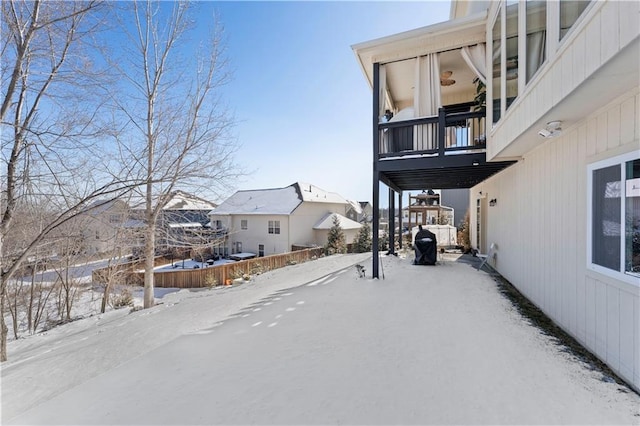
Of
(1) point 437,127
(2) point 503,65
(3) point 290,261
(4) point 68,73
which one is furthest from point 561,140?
(3) point 290,261

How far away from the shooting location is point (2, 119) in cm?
425

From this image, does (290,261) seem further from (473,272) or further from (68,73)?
(68,73)

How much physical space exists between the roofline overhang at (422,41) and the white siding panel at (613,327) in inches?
215

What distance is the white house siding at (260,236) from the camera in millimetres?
20109

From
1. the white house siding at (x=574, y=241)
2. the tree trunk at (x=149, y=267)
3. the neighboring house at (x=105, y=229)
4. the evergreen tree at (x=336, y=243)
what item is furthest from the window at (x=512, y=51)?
the evergreen tree at (x=336, y=243)

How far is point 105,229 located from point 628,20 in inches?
428

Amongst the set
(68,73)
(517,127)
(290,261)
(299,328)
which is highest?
(68,73)

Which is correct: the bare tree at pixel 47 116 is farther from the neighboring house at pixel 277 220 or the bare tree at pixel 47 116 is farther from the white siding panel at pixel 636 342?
the neighboring house at pixel 277 220

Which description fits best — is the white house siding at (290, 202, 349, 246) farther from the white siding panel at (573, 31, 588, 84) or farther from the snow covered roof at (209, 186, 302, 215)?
the white siding panel at (573, 31, 588, 84)

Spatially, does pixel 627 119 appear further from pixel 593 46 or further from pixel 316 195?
pixel 316 195

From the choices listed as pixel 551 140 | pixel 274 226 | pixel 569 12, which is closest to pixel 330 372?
pixel 569 12

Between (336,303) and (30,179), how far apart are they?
564 cm

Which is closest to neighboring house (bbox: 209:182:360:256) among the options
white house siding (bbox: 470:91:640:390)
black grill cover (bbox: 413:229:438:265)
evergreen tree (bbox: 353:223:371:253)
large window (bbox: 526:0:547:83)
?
evergreen tree (bbox: 353:223:371:253)

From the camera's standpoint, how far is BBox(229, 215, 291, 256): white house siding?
2011 cm
